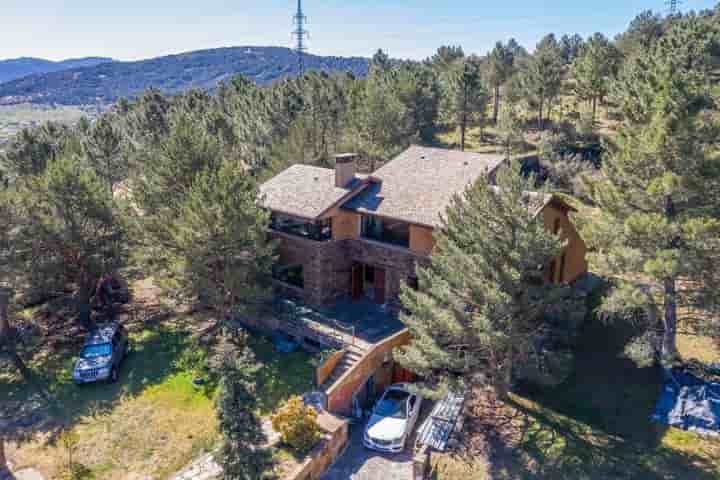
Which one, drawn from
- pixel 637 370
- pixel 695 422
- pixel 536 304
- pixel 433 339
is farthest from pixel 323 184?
pixel 695 422

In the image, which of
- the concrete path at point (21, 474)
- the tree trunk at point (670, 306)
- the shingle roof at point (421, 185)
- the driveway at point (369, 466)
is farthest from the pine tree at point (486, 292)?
the concrete path at point (21, 474)

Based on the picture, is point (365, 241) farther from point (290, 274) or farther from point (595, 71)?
point (595, 71)

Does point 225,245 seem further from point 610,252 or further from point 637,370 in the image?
point 637,370

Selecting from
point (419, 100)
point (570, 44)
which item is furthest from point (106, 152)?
point (570, 44)

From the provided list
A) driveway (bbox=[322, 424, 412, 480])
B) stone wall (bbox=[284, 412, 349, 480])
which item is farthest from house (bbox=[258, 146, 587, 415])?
driveway (bbox=[322, 424, 412, 480])

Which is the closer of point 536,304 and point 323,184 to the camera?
point 536,304
